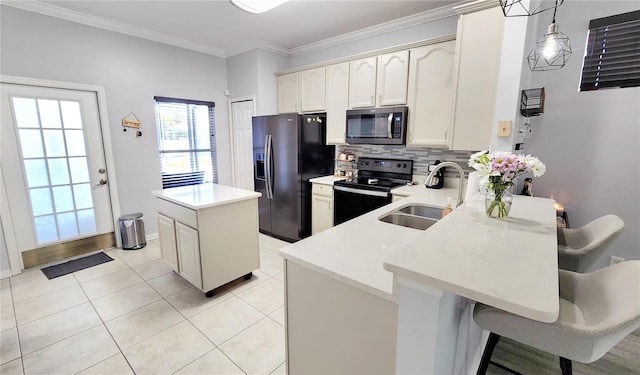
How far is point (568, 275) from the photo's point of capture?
129 cm

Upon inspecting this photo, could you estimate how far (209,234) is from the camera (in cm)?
235

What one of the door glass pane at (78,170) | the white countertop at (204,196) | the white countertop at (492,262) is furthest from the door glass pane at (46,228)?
the white countertop at (492,262)

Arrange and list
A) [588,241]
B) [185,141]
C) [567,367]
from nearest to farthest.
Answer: [567,367]
[588,241]
[185,141]

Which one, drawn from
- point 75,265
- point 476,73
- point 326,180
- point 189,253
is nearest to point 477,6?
point 476,73

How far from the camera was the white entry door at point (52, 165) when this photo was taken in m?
2.78

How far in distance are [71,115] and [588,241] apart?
486 cm

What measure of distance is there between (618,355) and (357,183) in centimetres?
239

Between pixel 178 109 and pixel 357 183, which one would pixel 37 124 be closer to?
pixel 178 109

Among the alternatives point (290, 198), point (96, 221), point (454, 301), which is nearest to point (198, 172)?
point (96, 221)

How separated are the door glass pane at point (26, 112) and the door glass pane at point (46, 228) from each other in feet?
3.36

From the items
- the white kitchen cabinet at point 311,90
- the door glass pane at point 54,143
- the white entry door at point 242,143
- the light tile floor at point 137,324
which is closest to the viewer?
the light tile floor at point 137,324

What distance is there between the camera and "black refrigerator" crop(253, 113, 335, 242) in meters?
3.48

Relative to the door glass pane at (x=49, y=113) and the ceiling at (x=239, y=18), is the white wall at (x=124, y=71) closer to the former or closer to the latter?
the ceiling at (x=239, y=18)

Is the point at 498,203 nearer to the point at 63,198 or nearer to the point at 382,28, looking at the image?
the point at 382,28
